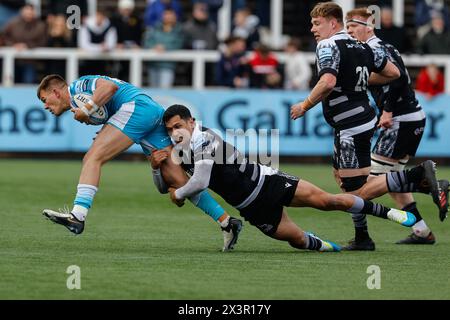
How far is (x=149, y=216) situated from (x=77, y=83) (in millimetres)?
3387

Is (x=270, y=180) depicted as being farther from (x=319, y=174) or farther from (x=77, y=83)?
(x=319, y=174)

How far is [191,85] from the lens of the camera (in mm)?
25641

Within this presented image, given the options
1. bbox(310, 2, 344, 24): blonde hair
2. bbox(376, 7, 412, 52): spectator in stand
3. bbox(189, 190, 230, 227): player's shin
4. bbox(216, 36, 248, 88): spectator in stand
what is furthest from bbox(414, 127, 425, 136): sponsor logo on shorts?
bbox(216, 36, 248, 88): spectator in stand

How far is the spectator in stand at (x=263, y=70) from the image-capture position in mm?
23781

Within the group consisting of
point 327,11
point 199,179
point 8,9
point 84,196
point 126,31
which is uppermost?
point 327,11

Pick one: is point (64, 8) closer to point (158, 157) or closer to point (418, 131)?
point (418, 131)

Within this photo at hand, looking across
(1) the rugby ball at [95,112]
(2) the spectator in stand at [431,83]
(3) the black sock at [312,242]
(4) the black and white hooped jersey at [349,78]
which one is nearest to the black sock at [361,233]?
(3) the black sock at [312,242]

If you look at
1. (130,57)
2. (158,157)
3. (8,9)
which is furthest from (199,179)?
(8,9)

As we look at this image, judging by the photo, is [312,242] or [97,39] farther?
[97,39]

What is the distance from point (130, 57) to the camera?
2473 cm

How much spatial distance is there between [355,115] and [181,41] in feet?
45.0
